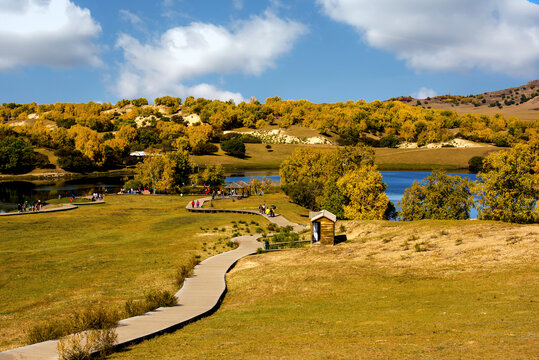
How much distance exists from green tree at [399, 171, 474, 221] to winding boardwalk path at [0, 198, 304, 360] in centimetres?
2561

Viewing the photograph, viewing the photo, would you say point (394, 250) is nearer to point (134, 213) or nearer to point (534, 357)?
point (534, 357)

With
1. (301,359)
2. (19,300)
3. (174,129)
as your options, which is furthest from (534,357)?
(174,129)

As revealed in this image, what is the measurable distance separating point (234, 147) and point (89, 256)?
130m

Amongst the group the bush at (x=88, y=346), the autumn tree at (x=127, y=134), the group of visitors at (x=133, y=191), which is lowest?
the bush at (x=88, y=346)

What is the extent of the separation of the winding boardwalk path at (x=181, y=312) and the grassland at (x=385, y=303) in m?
0.55

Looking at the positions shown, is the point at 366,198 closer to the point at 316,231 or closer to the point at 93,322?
the point at 316,231

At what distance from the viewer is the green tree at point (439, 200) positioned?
1815 inches

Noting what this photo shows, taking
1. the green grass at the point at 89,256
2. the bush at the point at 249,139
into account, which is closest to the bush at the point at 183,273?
the green grass at the point at 89,256

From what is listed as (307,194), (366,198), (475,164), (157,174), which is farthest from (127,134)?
(366,198)

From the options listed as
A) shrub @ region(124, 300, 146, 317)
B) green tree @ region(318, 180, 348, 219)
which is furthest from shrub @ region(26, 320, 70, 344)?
green tree @ region(318, 180, 348, 219)

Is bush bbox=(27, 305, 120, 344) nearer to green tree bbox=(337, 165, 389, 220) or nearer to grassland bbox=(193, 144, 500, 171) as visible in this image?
green tree bbox=(337, 165, 389, 220)

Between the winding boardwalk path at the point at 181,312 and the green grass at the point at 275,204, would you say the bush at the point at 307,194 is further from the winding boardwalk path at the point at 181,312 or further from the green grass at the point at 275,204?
the winding boardwalk path at the point at 181,312

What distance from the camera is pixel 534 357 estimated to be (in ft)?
30.6

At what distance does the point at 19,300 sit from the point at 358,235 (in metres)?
26.0
